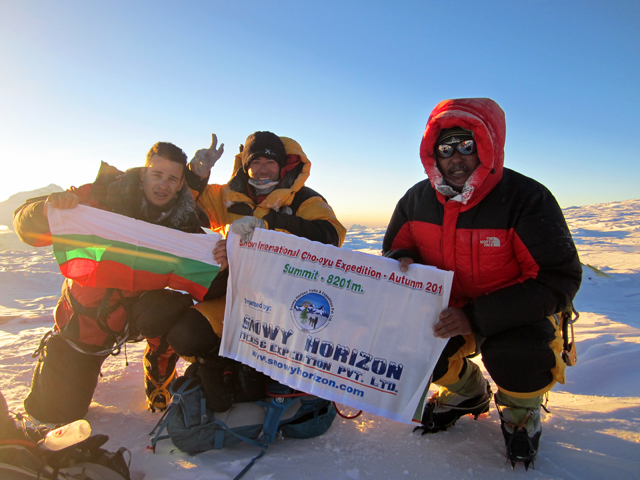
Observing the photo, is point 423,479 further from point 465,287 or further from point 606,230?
point 606,230

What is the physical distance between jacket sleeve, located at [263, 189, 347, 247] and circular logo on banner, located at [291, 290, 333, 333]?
0.76 metres

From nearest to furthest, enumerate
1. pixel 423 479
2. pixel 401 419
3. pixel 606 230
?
pixel 423 479 → pixel 401 419 → pixel 606 230

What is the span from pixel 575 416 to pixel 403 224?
82.9 inches

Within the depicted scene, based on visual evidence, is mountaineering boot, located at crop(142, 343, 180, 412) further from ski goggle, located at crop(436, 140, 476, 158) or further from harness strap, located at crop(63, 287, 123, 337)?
ski goggle, located at crop(436, 140, 476, 158)

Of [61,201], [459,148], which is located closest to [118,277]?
[61,201]

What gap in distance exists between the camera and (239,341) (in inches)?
110

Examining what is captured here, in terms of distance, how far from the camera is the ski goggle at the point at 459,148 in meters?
2.54

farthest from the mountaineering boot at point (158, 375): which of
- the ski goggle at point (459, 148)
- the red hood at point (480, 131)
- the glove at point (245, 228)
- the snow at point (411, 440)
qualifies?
the ski goggle at point (459, 148)

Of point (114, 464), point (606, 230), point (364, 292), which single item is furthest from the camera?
point (606, 230)

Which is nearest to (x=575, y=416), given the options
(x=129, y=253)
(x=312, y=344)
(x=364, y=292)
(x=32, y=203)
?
(x=364, y=292)

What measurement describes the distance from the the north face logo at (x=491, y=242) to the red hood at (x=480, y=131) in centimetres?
28

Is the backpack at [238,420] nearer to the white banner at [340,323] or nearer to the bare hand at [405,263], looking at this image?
the white banner at [340,323]

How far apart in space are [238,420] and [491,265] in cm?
221

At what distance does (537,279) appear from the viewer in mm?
2316
